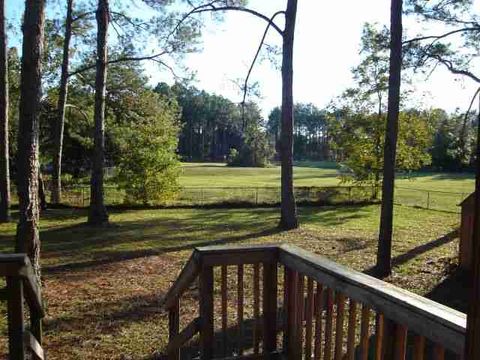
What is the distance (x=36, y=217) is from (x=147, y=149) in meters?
14.0

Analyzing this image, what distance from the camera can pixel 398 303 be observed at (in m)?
2.00

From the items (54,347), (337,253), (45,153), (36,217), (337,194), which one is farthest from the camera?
(45,153)

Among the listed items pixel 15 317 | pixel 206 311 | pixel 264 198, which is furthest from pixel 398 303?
pixel 264 198

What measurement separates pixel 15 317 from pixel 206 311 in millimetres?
1321

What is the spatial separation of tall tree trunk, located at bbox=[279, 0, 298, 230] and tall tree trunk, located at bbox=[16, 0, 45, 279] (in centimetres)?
868

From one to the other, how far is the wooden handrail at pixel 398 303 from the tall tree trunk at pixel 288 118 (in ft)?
36.5

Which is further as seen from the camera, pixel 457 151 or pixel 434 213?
pixel 434 213

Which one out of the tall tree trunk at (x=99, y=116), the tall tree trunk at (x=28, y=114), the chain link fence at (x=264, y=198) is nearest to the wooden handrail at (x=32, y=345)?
the tall tree trunk at (x=28, y=114)

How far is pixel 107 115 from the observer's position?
24438 millimetres

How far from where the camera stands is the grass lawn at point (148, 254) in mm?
5504

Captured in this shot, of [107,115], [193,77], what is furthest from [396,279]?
[107,115]

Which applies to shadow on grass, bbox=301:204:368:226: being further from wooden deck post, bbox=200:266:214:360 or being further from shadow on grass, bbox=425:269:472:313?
wooden deck post, bbox=200:266:214:360

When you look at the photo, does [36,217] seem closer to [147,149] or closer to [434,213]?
[147,149]

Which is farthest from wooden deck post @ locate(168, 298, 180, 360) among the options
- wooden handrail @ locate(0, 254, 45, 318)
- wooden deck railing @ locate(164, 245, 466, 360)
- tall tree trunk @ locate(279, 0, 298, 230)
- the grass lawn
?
tall tree trunk @ locate(279, 0, 298, 230)
